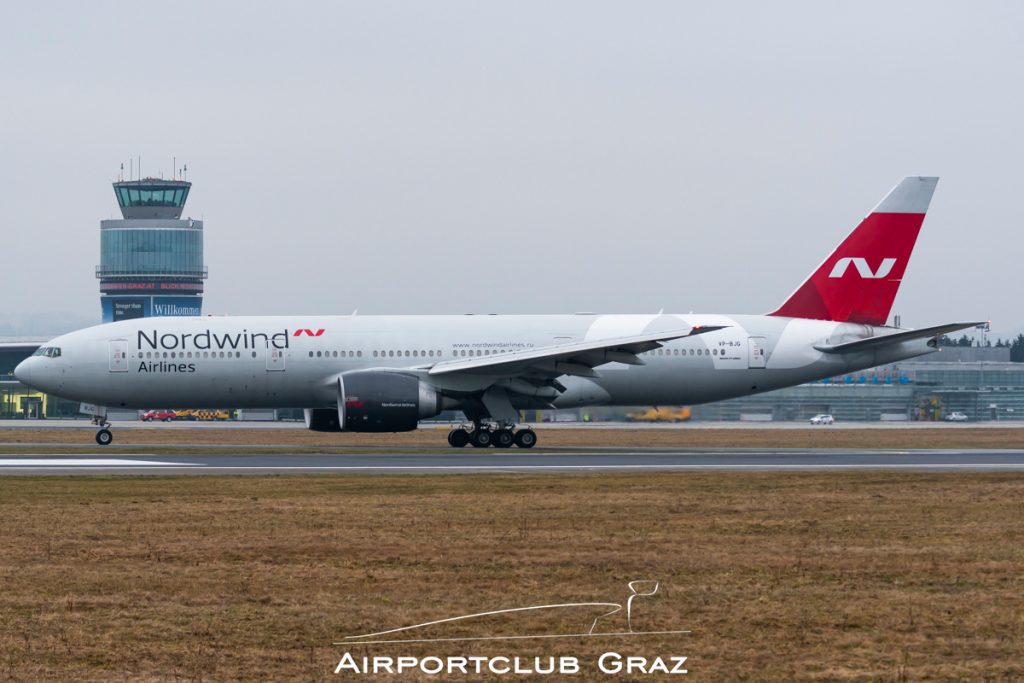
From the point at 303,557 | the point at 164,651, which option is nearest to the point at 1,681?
the point at 164,651

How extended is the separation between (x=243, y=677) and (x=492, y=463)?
22143mm

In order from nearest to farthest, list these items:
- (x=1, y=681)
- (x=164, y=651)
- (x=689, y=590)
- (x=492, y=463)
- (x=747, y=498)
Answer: (x=1, y=681)
(x=164, y=651)
(x=689, y=590)
(x=747, y=498)
(x=492, y=463)

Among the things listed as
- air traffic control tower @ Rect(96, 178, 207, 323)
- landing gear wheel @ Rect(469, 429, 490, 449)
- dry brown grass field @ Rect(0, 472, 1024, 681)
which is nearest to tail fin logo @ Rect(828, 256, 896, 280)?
landing gear wheel @ Rect(469, 429, 490, 449)

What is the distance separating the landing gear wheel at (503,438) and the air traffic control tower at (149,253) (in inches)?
5150

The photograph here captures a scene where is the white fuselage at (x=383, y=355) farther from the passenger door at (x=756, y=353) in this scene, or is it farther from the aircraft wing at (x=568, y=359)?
the aircraft wing at (x=568, y=359)

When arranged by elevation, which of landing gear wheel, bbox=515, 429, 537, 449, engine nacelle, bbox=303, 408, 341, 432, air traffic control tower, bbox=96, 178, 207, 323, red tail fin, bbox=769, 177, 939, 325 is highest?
air traffic control tower, bbox=96, 178, 207, 323

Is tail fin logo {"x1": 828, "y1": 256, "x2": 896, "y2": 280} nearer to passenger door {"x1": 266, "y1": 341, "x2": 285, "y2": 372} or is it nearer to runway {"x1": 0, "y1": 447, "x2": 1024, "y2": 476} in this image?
runway {"x1": 0, "y1": 447, "x2": 1024, "y2": 476}

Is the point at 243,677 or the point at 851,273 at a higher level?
the point at 851,273

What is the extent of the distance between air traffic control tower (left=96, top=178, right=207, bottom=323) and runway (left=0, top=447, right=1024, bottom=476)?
436 feet

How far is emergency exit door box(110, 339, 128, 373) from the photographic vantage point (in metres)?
41.4

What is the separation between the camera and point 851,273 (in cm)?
4303

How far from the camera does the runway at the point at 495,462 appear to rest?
30.0m

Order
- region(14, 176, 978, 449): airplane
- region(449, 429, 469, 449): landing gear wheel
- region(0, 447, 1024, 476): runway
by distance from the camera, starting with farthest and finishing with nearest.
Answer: region(449, 429, 469, 449): landing gear wheel, region(14, 176, 978, 449): airplane, region(0, 447, 1024, 476): runway

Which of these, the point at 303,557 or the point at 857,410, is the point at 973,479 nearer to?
the point at 303,557
